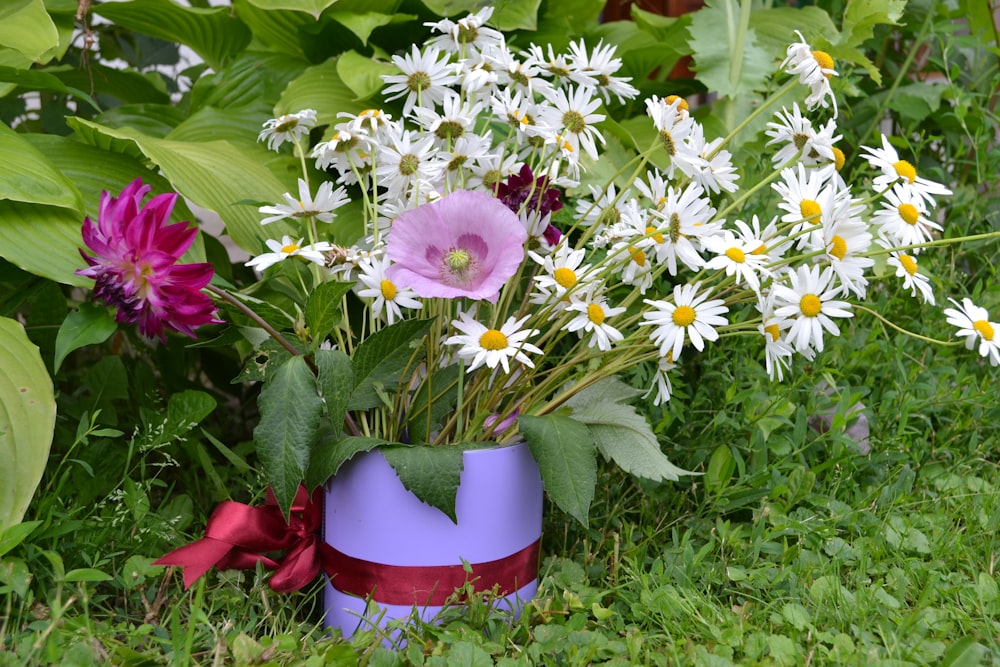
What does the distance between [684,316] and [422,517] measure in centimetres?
32

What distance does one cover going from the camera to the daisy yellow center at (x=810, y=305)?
0.83m

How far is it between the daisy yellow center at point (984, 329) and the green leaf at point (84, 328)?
2.78ft

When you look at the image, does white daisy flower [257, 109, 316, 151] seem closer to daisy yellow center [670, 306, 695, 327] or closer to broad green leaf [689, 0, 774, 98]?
daisy yellow center [670, 306, 695, 327]

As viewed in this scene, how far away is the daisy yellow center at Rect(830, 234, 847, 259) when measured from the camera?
82 centimetres

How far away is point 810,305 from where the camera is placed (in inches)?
32.8

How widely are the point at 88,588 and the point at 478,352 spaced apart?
1.70ft

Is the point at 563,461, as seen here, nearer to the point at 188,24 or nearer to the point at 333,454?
the point at 333,454

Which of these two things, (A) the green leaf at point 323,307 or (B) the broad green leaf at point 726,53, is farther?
(B) the broad green leaf at point 726,53

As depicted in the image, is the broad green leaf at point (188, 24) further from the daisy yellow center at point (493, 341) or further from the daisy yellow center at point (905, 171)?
the daisy yellow center at point (905, 171)

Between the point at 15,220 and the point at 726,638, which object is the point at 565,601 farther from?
the point at 15,220

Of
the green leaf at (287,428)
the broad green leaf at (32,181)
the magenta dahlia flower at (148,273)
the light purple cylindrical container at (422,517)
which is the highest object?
the magenta dahlia flower at (148,273)

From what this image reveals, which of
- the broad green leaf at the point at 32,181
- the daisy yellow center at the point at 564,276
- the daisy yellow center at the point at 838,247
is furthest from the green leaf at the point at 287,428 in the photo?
the daisy yellow center at the point at 838,247

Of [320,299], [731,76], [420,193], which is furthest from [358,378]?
[731,76]

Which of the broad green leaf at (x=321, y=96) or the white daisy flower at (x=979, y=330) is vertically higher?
the white daisy flower at (x=979, y=330)
